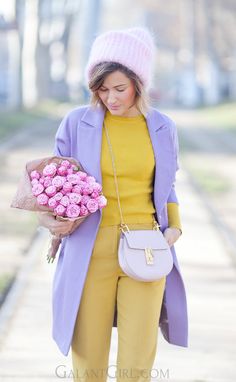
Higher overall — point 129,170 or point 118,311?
point 129,170

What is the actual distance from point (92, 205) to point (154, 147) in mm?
402

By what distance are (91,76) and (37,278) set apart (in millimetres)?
4180

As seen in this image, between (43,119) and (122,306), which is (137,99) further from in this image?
(43,119)

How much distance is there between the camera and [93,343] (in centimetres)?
391

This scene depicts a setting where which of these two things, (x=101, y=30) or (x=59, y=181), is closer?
(x=59, y=181)

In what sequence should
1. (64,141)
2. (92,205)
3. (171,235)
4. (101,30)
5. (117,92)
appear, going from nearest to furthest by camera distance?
(92,205), (117,92), (64,141), (171,235), (101,30)

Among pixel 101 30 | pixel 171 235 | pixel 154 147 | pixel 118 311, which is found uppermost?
pixel 154 147

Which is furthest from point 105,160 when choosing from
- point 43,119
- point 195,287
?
point 43,119

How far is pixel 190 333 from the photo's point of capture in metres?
6.23


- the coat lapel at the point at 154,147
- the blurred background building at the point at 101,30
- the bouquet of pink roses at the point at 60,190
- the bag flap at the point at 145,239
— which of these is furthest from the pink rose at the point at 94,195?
the blurred background building at the point at 101,30

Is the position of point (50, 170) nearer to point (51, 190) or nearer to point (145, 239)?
point (51, 190)

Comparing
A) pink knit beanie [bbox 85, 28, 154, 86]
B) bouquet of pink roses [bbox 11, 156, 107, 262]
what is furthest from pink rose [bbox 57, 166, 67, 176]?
pink knit beanie [bbox 85, 28, 154, 86]

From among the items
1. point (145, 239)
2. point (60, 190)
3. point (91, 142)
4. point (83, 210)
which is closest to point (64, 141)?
point (91, 142)

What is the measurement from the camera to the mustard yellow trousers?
3.86m
